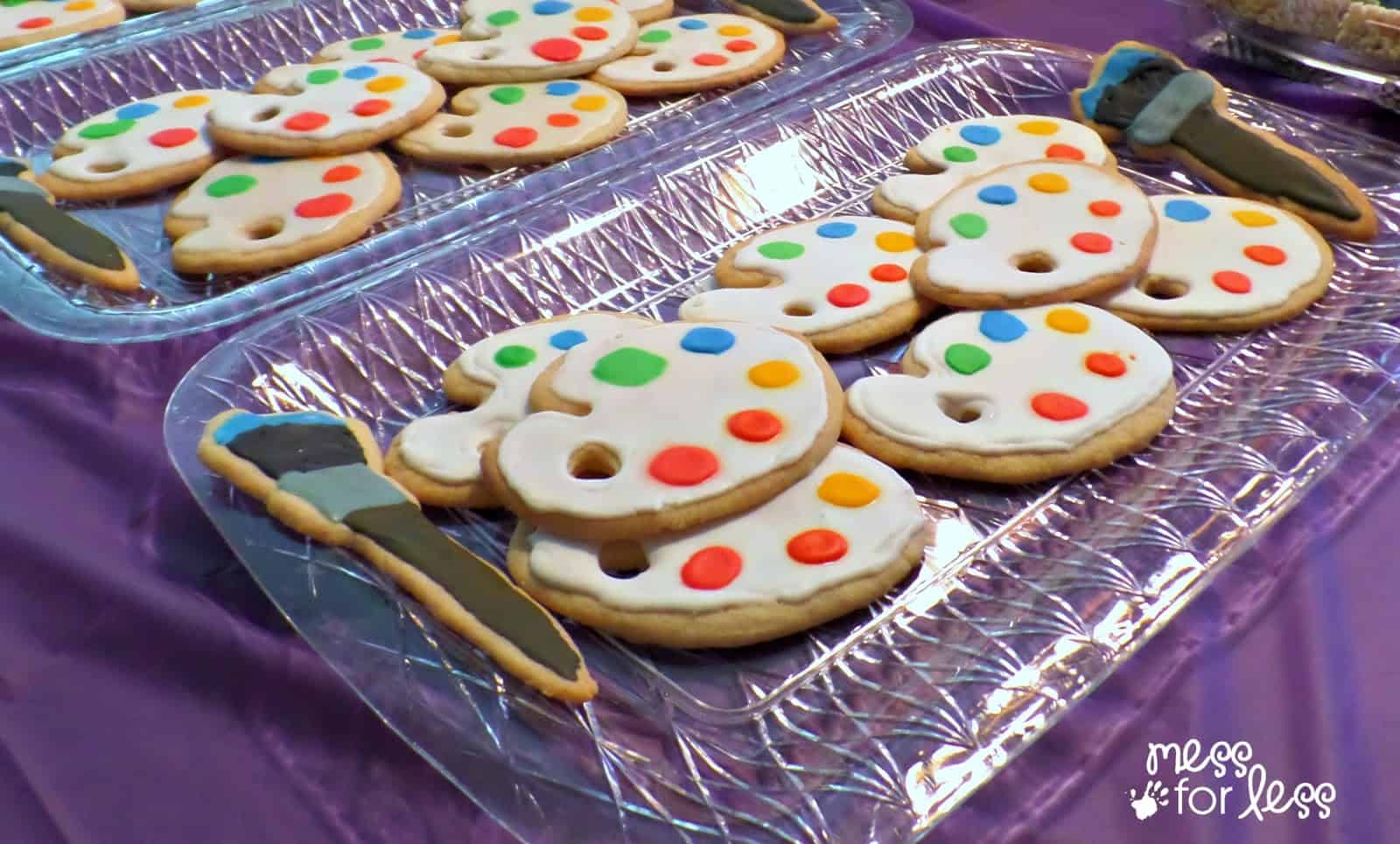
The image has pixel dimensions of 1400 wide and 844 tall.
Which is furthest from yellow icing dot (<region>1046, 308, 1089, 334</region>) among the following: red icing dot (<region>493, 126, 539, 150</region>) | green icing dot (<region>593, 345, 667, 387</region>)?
red icing dot (<region>493, 126, 539, 150</region>)

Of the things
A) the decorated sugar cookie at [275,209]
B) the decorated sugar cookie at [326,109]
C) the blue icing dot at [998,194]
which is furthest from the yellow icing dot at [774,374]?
the decorated sugar cookie at [326,109]

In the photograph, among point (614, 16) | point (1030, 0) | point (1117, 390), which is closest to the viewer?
point (1117, 390)

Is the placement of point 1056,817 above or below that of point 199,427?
below

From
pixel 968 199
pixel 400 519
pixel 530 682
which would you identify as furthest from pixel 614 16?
pixel 530 682

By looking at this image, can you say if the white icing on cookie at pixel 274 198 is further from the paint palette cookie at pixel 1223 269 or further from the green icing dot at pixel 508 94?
the paint palette cookie at pixel 1223 269

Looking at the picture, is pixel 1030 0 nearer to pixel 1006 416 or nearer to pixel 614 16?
pixel 614 16

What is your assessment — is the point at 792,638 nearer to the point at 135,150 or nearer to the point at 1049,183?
the point at 1049,183

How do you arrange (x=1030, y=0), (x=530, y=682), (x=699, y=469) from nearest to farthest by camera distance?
(x=530, y=682) < (x=699, y=469) < (x=1030, y=0)

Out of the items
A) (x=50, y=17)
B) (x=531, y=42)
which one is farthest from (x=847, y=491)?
(x=50, y=17)

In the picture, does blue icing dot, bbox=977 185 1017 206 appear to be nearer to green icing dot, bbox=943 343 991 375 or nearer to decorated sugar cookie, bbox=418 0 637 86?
green icing dot, bbox=943 343 991 375
